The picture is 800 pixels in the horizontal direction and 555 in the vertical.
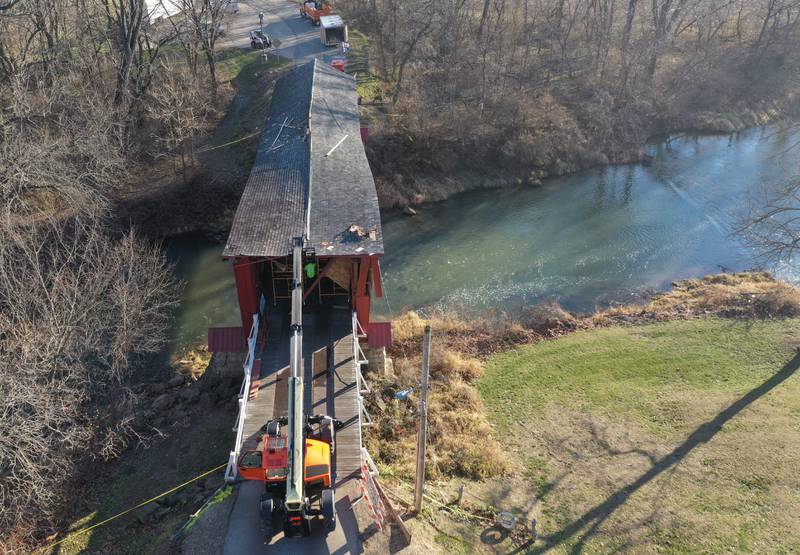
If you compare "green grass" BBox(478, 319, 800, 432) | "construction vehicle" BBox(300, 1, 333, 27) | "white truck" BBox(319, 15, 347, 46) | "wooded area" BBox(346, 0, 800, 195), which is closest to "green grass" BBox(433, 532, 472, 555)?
"green grass" BBox(478, 319, 800, 432)

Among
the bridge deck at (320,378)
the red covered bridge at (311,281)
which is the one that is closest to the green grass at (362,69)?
the red covered bridge at (311,281)

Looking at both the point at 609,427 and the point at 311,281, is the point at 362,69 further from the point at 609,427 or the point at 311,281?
the point at 609,427

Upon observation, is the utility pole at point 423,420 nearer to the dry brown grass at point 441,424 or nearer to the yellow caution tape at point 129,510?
the dry brown grass at point 441,424

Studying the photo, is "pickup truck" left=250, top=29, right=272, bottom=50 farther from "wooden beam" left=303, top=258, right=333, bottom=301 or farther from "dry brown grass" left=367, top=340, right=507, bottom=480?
A: "dry brown grass" left=367, top=340, right=507, bottom=480

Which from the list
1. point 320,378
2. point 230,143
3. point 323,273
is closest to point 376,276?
point 323,273

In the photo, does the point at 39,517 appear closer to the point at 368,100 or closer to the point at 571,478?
the point at 571,478

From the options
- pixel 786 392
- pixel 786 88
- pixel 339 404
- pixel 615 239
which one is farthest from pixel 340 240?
pixel 786 88
